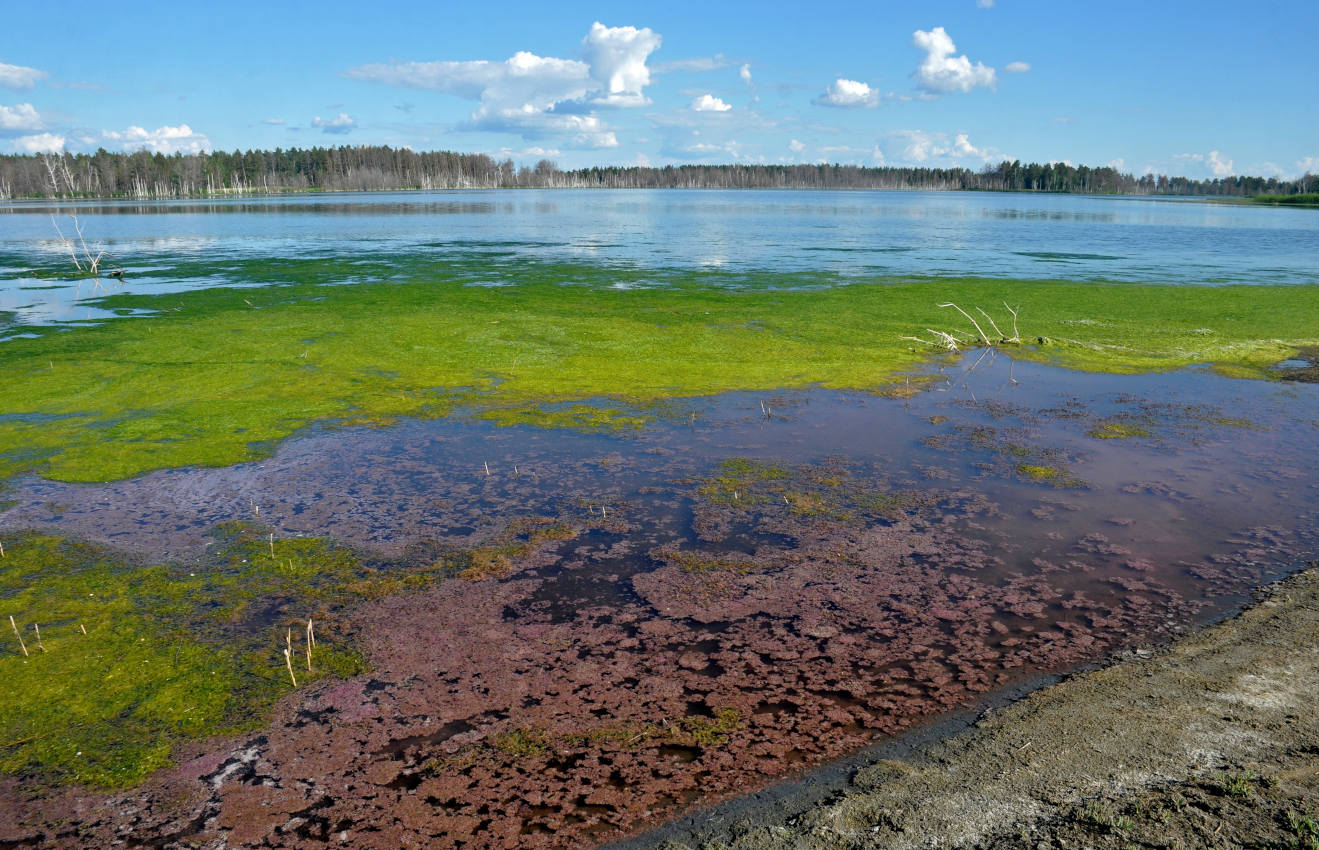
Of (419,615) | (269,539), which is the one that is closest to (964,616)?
(419,615)

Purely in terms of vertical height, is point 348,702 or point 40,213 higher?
point 40,213

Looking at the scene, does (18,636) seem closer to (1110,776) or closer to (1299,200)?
(1110,776)

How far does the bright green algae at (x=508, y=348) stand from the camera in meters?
10.9

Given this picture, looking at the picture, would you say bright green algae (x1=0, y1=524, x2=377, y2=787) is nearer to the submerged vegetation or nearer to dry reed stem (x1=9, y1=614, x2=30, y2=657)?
dry reed stem (x1=9, y1=614, x2=30, y2=657)

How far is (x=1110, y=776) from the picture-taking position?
4.09 metres

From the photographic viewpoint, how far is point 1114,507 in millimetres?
8023

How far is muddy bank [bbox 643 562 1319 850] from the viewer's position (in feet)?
12.1

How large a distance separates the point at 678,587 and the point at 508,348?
997cm

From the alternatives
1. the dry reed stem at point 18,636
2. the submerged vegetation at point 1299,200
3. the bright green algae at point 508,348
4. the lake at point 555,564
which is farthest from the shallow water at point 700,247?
the submerged vegetation at point 1299,200

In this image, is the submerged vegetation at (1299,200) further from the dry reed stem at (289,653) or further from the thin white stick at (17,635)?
the thin white stick at (17,635)

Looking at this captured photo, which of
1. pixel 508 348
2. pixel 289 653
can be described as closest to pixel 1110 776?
pixel 289 653

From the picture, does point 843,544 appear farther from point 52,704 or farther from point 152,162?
A: point 152,162

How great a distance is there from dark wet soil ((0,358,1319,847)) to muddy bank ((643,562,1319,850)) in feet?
1.23

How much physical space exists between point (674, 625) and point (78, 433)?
867 cm
